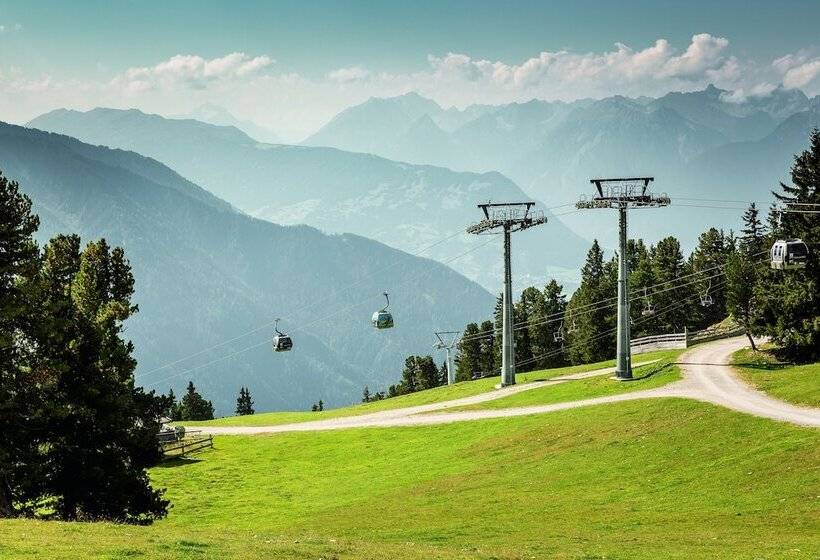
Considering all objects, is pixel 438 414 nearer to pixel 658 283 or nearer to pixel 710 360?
pixel 710 360

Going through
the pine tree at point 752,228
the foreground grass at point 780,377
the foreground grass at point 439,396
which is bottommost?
the foreground grass at point 439,396

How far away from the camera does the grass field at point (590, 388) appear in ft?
208

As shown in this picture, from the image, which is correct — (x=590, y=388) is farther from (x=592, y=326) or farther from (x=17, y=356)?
(x=592, y=326)

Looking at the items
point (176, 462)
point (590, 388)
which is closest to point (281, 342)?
point (176, 462)

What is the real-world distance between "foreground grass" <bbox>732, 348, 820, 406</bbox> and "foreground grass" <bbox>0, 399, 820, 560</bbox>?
5135 millimetres

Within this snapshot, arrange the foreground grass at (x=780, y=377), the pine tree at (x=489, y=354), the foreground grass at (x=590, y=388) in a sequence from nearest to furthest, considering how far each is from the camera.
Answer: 1. the foreground grass at (x=780, y=377)
2. the foreground grass at (x=590, y=388)
3. the pine tree at (x=489, y=354)

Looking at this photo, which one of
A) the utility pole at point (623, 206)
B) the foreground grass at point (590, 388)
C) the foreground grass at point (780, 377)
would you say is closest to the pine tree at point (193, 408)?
the foreground grass at point (590, 388)

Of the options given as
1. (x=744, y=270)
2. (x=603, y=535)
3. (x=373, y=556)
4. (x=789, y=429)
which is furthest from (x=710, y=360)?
(x=373, y=556)

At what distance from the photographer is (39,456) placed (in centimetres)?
3472

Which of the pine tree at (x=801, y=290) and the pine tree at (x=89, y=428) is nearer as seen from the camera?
the pine tree at (x=89, y=428)

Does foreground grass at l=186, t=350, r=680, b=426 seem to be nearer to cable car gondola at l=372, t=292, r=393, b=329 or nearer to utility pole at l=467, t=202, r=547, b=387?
utility pole at l=467, t=202, r=547, b=387

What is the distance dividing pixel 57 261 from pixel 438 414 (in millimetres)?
35108

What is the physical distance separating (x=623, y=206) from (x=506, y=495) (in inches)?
1462

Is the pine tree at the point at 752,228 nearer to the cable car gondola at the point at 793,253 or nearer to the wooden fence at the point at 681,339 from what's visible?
the wooden fence at the point at 681,339
